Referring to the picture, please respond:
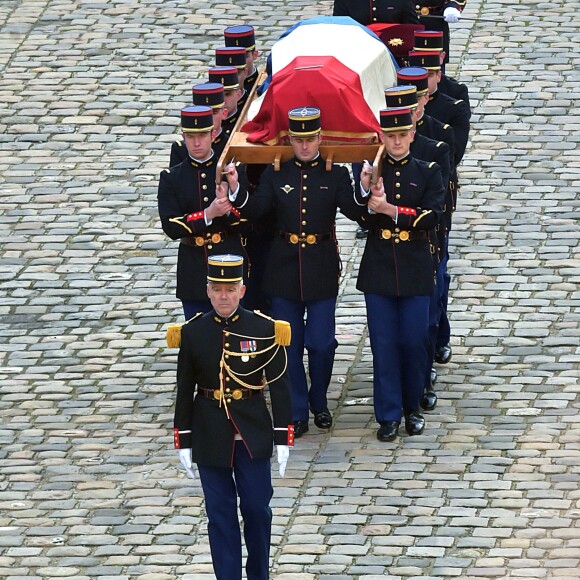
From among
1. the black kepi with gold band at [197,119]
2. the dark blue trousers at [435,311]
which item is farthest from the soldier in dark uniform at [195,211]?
the dark blue trousers at [435,311]

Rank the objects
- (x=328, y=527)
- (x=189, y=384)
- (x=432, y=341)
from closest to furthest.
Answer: (x=189, y=384), (x=328, y=527), (x=432, y=341)

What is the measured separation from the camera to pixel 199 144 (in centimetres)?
1126

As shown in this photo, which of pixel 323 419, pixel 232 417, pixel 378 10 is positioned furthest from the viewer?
pixel 378 10

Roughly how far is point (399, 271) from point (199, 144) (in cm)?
152

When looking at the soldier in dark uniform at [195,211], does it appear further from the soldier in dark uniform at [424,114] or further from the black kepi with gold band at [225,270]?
the black kepi with gold band at [225,270]

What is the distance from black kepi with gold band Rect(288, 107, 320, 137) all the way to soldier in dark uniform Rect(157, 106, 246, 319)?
0.51m

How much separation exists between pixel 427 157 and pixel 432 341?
1273mm

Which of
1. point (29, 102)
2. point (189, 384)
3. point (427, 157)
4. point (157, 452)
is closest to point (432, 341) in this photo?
point (427, 157)

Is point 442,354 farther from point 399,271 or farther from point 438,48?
point 438,48

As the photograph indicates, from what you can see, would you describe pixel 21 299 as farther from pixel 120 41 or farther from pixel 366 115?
pixel 120 41

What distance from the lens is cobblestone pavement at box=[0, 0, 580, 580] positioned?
32.4ft

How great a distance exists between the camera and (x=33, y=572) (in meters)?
9.60

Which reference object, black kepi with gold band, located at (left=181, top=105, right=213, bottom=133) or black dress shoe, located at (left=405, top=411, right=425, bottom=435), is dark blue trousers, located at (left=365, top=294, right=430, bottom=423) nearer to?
black dress shoe, located at (left=405, top=411, right=425, bottom=435)

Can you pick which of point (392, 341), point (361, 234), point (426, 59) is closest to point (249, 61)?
point (426, 59)
